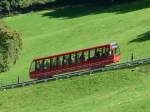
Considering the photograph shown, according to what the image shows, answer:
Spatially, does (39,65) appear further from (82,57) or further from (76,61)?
(82,57)

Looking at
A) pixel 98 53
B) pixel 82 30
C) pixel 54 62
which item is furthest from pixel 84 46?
→ pixel 98 53

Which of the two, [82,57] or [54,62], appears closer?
[82,57]

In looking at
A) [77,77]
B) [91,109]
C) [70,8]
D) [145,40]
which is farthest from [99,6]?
[91,109]

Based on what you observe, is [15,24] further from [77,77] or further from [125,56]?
[77,77]

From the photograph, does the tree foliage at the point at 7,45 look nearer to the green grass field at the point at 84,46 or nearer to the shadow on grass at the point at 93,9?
the green grass field at the point at 84,46

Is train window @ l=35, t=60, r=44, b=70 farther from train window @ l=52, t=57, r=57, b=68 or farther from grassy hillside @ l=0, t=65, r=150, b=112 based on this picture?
grassy hillside @ l=0, t=65, r=150, b=112

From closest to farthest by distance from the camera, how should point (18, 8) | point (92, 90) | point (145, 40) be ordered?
point (92, 90)
point (145, 40)
point (18, 8)

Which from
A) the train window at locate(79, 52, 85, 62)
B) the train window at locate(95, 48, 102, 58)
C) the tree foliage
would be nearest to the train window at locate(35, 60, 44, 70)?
the train window at locate(79, 52, 85, 62)

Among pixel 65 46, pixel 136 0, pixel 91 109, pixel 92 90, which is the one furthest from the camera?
pixel 136 0
